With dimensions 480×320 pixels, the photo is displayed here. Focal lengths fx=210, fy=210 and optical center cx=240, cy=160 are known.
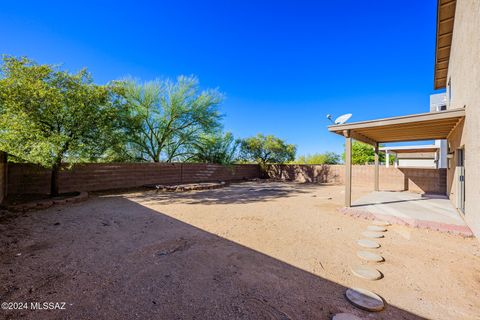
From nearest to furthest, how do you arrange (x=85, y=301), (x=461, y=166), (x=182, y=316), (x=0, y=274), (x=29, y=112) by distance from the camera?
1. (x=182, y=316)
2. (x=85, y=301)
3. (x=0, y=274)
4. (x=461, y=166)
5. (x=29, y=112)

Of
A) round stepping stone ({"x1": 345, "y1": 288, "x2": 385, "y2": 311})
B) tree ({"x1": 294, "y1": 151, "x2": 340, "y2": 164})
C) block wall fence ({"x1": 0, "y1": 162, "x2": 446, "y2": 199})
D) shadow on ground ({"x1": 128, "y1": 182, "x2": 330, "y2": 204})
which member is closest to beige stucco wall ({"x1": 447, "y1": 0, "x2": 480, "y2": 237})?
round stepping stone ({"x1": 345, "y1": 288, "x2": 385, "y2": 311})

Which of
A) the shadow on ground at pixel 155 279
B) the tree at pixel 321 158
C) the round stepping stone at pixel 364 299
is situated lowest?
Answer: the shadow on ground at pixel 155 279

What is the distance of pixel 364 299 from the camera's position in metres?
2.01

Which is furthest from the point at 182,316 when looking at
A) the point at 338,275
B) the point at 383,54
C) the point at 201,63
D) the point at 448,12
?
the point at 383,54

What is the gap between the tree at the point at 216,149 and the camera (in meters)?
13.2

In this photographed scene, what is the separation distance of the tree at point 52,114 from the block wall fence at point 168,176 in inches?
36.0

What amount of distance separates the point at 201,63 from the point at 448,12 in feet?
34.2

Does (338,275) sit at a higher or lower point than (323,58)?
lower

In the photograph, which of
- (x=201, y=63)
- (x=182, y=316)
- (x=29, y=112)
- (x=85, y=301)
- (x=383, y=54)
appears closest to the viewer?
(x=182, y=316)

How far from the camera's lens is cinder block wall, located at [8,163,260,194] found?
288 inches

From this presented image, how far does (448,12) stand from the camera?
20.6 feet

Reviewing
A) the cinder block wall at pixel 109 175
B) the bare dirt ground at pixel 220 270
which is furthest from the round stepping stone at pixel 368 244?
the cinder block wall at pixel 109 175

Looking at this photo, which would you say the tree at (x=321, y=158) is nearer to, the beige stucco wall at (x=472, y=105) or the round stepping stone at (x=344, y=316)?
the beige stucco wall at (x=472, y=105)

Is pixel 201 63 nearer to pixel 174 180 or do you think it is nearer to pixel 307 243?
pixel 174 180
